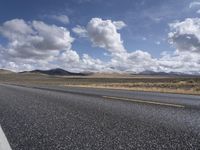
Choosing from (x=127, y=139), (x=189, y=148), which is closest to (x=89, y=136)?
(x=127, y=139)

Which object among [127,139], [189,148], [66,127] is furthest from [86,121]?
[189,148]

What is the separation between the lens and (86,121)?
4.75 m

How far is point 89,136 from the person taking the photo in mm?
3559

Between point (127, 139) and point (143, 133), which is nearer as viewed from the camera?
point (127, 139)

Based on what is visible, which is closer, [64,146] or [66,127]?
[64,146]

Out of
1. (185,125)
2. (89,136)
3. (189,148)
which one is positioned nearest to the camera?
(189,148)

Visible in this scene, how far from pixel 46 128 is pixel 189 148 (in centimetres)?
223

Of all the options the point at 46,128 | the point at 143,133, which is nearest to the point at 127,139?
the point at 143,133

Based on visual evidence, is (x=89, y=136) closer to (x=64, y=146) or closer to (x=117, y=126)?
(x=64, y=146)

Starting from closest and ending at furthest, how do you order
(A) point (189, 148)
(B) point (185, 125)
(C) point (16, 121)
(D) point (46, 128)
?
(A) point (189, 148), (D) point (46, 128), (B) point (185, 125), (C) point (16, 121)

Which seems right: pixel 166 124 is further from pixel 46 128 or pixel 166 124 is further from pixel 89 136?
pixel 46 128

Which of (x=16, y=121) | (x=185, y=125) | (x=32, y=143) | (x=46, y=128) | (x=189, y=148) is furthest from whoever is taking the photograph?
(x=16, y=121)

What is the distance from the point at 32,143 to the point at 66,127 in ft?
3.45

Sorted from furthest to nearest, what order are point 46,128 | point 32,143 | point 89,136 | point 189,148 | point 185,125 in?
point 185,125, point 46,128, point 89,136, point 32,143, point 189,148
